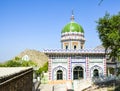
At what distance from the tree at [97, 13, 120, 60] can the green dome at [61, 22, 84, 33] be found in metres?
15.2

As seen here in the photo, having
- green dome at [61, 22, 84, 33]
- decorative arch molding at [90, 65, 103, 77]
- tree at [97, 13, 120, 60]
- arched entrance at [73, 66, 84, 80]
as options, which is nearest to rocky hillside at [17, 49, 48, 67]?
green dome at [61, 22, 84, 33]

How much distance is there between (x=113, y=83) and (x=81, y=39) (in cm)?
1489

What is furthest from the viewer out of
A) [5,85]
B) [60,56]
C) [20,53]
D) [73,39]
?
[20,53]

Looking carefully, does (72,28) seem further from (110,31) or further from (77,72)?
(110,31)

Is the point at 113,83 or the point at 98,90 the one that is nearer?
the point at 98,90

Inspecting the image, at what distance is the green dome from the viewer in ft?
135

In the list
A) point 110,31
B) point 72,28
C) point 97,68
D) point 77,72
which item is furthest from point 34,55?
point 110,31

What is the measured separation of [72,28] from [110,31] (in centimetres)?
1676

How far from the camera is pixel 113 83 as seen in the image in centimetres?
2769

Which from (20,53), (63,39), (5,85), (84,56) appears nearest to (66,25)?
(63,39)

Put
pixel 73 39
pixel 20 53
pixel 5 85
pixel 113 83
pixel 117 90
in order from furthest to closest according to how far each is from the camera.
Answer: pixel 20 53
pixel 73 39
pixel 113 83
pixel 117 90
pixel 5 85

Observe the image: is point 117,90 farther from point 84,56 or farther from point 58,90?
point 84,56

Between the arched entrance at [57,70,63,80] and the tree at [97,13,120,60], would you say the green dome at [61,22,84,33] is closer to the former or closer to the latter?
the arched entrance at [57,70,63,80]

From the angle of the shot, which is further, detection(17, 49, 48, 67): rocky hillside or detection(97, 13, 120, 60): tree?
detection(17, 49, 48, 67): rocky hillside
